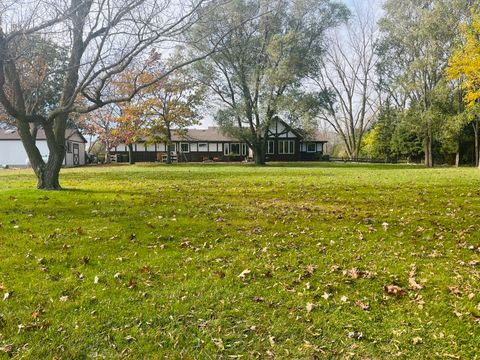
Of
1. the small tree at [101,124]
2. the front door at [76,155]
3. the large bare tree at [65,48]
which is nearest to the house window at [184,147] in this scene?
the small tree at [101,124]

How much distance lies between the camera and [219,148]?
48438mm

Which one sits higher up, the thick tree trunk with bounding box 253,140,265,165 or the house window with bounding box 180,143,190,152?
the house window with bounding box 180,143,190,152

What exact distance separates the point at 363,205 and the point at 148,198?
5840 mm

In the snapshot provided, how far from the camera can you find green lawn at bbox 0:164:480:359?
3197 mm

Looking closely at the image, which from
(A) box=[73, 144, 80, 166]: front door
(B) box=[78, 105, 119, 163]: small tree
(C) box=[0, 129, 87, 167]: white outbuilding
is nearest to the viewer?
(C) box=[0, 129, 87, 167]: white outbuilding

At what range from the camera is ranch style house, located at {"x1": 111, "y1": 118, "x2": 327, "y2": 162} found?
4722 cm

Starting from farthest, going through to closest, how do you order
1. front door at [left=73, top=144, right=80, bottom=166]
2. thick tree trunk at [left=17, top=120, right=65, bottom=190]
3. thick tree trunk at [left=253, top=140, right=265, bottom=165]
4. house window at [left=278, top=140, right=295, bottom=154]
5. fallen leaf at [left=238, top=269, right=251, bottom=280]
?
house window at [left=278, top=140, right=295, bottom=154] < front door at [left=73, top=144, right=80, bottom=166] < thick tree trunk at [left=253, top=140, right=265, bottom=165] < thick tree trunk at [left=17, top=120, right=65, bottom=190] < fallen leaf at [left=238, top=269, right=251, bottom=280]

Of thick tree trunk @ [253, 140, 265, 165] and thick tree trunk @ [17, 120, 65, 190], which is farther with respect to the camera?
thick tree trunk @ [253, 140, 265, 165]

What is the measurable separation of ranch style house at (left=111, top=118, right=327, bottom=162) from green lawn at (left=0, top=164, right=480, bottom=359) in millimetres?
39345

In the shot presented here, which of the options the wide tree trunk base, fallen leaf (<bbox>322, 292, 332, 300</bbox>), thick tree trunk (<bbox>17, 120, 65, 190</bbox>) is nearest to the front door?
thick tree trunk (<bbox>17, 120, 65, 190</bbox>)

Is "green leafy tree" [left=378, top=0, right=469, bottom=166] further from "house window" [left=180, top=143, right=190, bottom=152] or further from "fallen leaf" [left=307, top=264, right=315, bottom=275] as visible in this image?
"fallen leaf" [left=307, top=264, right=315, bottom=275]

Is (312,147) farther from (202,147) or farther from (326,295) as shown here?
(326,295)

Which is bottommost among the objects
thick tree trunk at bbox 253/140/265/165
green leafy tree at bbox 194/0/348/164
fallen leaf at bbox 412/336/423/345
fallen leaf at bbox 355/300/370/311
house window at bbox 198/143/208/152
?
fallen leaf at bbox 412/336/423/345

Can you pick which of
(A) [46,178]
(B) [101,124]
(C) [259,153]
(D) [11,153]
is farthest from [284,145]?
(A) [46,178]
